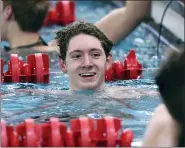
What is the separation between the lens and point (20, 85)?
190 inches

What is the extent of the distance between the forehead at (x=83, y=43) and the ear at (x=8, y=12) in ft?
6.64

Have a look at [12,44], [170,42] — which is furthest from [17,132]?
[170,42]

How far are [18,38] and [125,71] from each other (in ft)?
5.02

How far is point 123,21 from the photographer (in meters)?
6.31

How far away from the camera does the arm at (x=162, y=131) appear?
2338 millimetres

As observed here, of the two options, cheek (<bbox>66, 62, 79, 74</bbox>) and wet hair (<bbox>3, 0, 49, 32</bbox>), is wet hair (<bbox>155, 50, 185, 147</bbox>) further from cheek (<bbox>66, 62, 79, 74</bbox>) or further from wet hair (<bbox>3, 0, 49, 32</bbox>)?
wet hair (<bbox>3, 0, 49, 32</bbox>)

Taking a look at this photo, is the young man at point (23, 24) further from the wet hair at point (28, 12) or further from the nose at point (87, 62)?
the nose at point (87, 62)

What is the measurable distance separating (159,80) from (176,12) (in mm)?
5001

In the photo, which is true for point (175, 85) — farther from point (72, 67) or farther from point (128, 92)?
point (128, 92)

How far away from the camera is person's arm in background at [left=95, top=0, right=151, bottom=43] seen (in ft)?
20.6

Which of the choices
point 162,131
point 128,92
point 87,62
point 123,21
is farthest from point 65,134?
point 123,21

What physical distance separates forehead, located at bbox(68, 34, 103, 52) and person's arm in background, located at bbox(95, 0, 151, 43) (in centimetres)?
203

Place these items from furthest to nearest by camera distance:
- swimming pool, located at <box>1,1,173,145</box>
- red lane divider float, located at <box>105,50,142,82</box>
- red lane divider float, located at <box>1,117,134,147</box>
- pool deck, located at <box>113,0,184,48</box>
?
pool deck, located at <box>113,0,184,48</box> < red lane divider float, located at <box>105,50,142,82</box> < swimming pool, located at <box>1,1,173,145</box> < red lane divider float, located at <box>1,117,134,147</box>

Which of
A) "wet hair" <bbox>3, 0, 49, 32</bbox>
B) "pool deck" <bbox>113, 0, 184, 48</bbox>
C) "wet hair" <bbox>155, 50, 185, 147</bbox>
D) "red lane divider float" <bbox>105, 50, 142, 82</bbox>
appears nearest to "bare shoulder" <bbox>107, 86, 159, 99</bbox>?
"red lane divider float" <bbox>105, 50, 142, 82</bbox>
